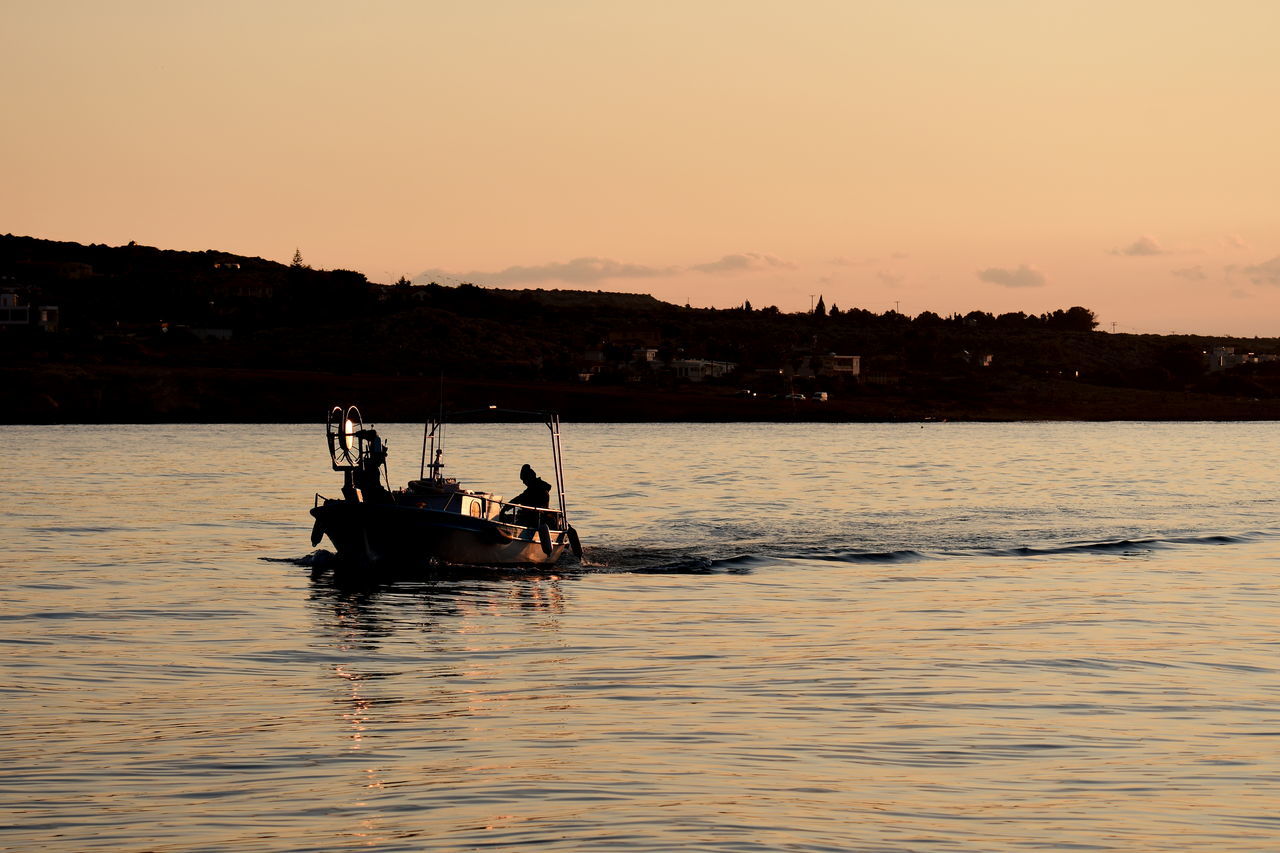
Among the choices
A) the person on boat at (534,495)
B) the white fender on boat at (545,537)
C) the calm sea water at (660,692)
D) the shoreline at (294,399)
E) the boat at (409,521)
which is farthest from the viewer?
the shoreline at (294,399)

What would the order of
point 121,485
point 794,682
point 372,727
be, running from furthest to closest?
1. point 121,485
2. point 794,682
3. point 372,727

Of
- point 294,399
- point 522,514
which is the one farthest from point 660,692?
point 294,399

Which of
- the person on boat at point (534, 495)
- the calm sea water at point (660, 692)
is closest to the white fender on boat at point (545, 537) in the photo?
the person on boat at point (534, 495)

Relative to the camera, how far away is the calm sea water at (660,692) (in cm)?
1377

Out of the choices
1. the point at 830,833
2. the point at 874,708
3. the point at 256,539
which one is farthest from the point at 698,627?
the point at 256,539

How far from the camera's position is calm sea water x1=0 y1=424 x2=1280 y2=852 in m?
13.8

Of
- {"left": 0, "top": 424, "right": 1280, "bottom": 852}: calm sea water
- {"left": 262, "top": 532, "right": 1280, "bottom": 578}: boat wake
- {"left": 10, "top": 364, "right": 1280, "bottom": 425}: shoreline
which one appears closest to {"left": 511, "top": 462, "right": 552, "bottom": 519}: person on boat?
{"left": 262, "top": 532, "right": 1280, "bottom": 578}: boat wake

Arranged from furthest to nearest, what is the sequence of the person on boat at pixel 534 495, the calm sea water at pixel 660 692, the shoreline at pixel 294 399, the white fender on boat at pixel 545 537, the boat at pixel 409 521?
the shoreline at pixel 294 399 < the person on boat at pixel 534 495 < the white fender on boat at pixel 545 537 < the boat at pixel 409 521 < the calm sea water at pixel 660 692

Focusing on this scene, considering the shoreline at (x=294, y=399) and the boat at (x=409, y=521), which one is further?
the shoreline at (x=294, y=399)

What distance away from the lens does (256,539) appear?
149 feet

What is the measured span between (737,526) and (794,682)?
97.2 ft

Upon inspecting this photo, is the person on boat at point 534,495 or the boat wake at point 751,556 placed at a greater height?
the person on boat at point 534,495

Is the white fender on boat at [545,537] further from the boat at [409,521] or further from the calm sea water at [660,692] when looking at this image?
the calm sea water at [660,692]

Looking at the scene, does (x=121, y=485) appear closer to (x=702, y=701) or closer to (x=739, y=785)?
(x=702, y=701)
